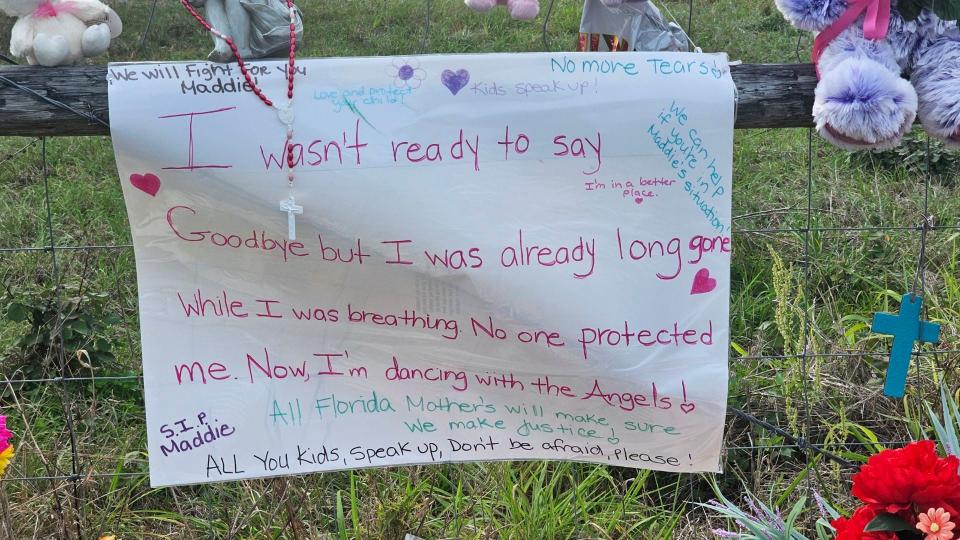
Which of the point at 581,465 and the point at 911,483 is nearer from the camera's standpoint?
the point at 911,483

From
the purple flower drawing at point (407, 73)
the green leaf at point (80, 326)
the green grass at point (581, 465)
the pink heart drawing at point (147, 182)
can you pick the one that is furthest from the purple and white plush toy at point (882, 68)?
the green leaf at point (80, 326)

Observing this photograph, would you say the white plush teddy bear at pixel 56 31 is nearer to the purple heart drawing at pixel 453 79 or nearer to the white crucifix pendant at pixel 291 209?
the white crucifix pendant at pixel 291 209

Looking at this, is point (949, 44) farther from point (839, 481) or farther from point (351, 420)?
point (351, 420)

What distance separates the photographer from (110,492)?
216 centimetres

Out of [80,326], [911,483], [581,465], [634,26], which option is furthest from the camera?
[80,326]

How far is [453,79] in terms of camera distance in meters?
1.68

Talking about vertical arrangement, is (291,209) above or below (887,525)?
above

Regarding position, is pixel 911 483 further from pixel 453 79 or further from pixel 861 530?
pixel 453 79

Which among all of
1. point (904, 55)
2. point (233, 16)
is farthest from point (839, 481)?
point (233, 16)

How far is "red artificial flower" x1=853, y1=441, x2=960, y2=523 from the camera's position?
1.46m

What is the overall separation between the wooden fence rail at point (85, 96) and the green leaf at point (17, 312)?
3.68ft

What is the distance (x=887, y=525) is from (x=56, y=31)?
162 centimetres

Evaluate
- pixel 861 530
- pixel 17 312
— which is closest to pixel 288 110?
pixel 861 530

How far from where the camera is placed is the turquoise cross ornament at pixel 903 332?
5.98 feet
